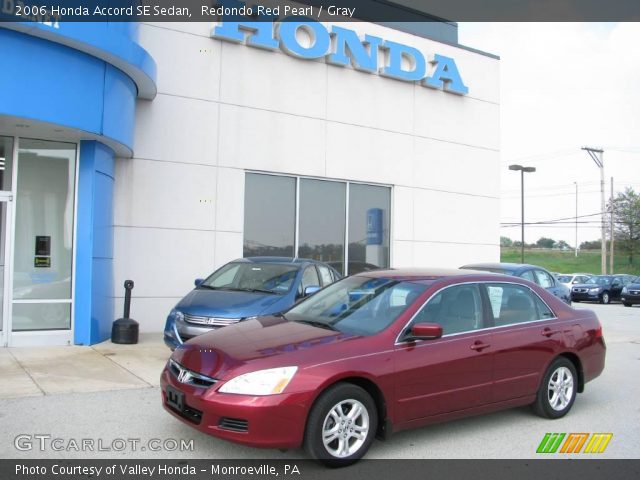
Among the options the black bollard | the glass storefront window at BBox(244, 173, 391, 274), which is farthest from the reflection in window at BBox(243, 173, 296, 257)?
the black bollard

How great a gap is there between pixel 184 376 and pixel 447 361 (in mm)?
2222

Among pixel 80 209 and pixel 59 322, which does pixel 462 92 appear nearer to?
pixel 80 209

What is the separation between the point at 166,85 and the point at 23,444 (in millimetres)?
8512

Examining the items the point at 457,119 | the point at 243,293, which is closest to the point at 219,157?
the point at 243,293

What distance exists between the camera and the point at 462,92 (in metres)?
16.3

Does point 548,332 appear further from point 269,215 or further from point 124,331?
point 269,215

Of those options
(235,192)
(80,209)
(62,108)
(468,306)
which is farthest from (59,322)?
(468,306)

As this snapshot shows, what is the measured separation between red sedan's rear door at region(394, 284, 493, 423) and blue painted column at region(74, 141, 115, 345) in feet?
20.9

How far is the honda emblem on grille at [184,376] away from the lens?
480cm

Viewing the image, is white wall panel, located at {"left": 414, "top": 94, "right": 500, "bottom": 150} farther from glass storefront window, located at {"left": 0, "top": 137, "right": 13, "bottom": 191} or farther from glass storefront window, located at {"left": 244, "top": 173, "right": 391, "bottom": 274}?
glass storefront window, located at {"left": 0, "top": 137, "right": 13, "bottom": 191}

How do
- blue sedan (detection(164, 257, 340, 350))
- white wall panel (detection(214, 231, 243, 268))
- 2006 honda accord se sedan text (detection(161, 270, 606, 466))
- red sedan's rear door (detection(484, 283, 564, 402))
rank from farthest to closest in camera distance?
white wall panel (detection(214, 231, 243, 268)), blue sedan (detection(164, 257, 340, 350)), red sedan's rear door (detection(484, 283, 564, 402)), 2006 honda accord se sedan text (detection(161, 270, 606, 466))

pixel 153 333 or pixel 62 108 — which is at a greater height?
pixel 62 108

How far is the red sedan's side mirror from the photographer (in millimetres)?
4980

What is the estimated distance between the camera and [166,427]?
5504mm
